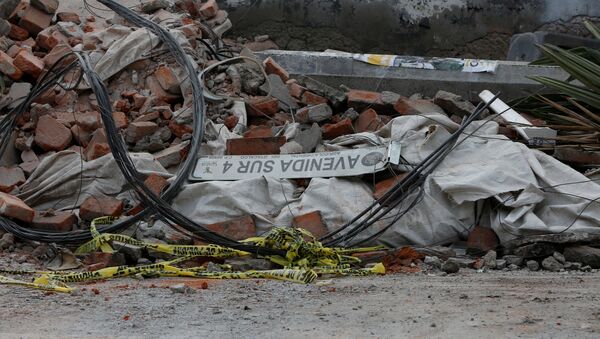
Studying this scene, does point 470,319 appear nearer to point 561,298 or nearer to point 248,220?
point 561,298

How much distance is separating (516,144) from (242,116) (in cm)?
205

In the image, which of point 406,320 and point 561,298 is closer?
point 406,320

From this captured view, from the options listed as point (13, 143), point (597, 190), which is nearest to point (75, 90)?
point (13, 143)

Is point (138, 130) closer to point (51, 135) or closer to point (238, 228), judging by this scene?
point (51, 135)

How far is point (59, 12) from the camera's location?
9211 millimetres

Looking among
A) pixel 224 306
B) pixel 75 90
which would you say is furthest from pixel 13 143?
pixel 224 306

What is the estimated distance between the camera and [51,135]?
24.9 ft

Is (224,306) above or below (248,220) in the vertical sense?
above

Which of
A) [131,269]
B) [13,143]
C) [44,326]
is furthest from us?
[13,143]

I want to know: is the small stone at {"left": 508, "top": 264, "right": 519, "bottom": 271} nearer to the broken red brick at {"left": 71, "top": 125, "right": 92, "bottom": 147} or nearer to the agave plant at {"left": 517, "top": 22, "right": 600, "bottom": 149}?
the agave plant at {"left": 517, "top": 22, "right": 600, "bottom": 149}

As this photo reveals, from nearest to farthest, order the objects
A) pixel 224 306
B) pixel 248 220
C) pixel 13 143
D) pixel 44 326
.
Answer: pixel 44 326
pixel 224 306
pixel 248 220
pixel 13 143

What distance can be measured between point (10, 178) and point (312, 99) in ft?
7.53

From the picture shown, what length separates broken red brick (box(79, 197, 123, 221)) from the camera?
6891 mm

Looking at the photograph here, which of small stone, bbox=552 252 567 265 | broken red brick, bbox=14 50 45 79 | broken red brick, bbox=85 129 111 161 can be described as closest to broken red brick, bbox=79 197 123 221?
broken red brick, bbox=85 129 111 161
